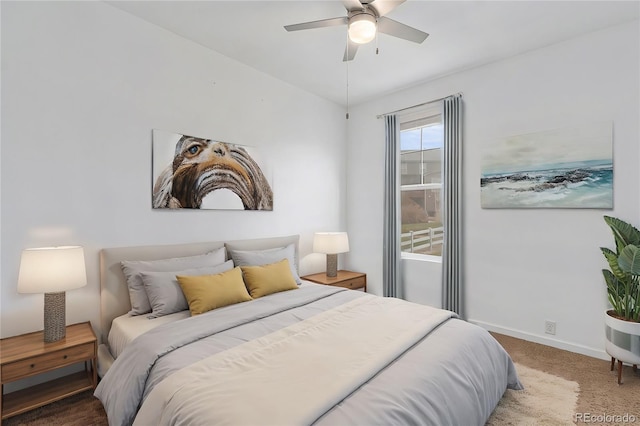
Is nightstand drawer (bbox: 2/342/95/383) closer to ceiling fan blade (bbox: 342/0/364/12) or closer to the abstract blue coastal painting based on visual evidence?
ceiling fan blade (bbox: 342/0/364/12)

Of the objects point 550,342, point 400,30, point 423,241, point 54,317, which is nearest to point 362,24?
point 400,30

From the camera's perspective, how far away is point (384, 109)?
4273 mm

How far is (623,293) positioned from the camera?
8.19 feet

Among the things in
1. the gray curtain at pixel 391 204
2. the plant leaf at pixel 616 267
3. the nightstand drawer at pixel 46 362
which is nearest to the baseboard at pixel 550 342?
the plant leaf at pixel 616 267

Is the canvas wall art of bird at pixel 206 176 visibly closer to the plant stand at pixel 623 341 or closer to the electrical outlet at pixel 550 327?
the electrical outlet at pixel 550 327

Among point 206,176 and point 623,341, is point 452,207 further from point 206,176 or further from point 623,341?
point 206,176

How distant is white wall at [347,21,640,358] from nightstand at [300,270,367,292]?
68cm

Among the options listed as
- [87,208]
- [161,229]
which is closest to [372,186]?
[161,229]

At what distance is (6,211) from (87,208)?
1.43 ft

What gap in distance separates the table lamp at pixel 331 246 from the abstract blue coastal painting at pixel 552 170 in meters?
1.66

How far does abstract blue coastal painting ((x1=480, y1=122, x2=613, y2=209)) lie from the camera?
2.72m

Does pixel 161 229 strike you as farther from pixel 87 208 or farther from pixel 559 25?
pixel 559 25

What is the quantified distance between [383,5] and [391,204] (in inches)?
100

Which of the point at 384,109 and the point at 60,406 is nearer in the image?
the point at 60,406
